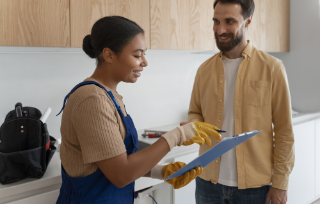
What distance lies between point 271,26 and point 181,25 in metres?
1.16

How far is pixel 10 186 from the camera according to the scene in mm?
1226

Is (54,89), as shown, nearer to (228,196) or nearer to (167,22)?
(167,22)

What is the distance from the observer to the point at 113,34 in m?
0.96

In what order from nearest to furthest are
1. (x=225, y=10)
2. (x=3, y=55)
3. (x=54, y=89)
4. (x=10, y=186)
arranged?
(x=10, y=186) → (x=225, y=10) → (x=3, y=55) → (x=54, y=89)

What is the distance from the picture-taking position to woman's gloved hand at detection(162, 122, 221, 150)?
93 centimetres

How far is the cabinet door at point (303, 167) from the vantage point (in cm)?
237

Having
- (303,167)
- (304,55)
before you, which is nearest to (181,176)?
(303,167)

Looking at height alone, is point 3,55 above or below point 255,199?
above

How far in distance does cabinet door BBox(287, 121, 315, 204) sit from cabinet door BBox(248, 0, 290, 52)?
31.8 inches

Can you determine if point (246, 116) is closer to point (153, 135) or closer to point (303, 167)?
point (153, 135)

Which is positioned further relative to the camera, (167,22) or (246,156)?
(167,22)

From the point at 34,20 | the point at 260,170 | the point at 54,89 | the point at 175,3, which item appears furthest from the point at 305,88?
the point at 34,20

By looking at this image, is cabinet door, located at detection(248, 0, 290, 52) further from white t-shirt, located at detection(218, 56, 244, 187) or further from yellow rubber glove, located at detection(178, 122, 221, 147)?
yellow rubber glove, located at detection(178, 122, 221, 147)

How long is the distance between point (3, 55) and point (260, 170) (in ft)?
5.03
